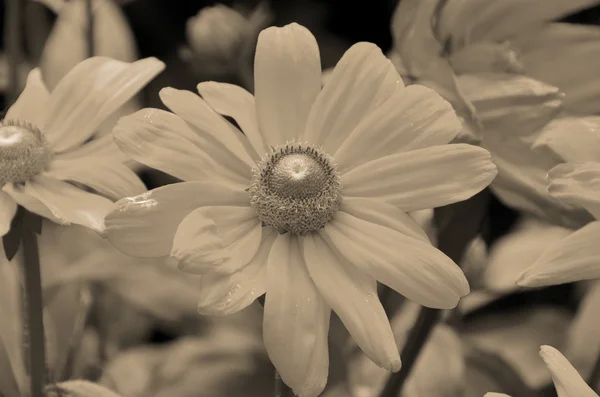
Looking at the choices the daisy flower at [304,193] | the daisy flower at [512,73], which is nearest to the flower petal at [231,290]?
the daisy flower at [304,193]

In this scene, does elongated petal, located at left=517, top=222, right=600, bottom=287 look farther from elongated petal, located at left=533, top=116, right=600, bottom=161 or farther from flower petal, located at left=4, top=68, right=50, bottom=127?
flower petal, located at left=4, top=68, right=50, bottom=127

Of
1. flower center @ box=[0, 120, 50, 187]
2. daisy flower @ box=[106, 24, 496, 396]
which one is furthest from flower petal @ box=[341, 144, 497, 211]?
flower center @ box=[0, 120, 50, 187]

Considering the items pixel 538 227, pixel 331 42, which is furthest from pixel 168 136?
pixel 331 42

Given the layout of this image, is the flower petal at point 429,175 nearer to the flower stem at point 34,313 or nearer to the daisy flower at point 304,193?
the daisy flower at point 304,193

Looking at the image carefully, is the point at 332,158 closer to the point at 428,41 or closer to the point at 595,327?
the point at 428,41

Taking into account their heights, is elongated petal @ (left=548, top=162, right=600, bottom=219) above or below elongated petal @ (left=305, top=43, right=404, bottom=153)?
below

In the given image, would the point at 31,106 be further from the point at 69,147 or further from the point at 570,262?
the point at 570,262
